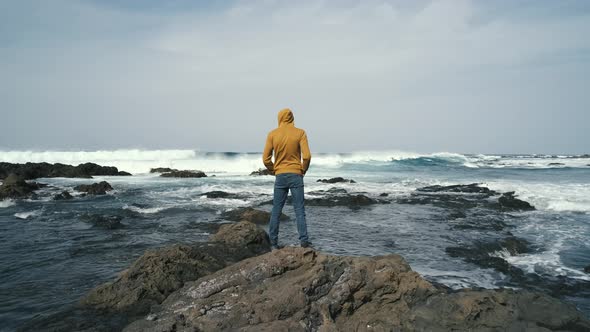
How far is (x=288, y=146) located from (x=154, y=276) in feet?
8.01

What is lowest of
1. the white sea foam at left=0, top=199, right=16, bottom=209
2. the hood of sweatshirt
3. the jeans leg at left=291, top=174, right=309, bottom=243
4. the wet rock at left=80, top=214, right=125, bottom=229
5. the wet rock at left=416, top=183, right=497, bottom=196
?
the wet rock at left=416, top=183, right=497, bottom=196

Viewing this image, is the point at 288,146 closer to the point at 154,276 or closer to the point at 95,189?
the point at 154,276

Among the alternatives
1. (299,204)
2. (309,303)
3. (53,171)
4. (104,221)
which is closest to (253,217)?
(104,221)

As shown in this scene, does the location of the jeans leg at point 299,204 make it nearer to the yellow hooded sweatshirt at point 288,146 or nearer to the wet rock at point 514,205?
the yellow hooded sweatshirt at point 288,146

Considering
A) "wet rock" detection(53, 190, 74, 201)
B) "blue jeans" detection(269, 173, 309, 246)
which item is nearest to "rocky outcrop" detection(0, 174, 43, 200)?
"wet rock" detection(53, 190, 74, 201)

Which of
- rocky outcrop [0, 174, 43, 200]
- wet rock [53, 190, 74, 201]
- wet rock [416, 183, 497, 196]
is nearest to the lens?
rocky outcrop [0, 174, 43, 200]

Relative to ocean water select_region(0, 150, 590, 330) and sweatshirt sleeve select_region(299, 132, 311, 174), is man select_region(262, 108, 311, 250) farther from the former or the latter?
ocean water select_region(0, 150, 590, 330)

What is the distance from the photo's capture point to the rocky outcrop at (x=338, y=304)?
3252 millimetres

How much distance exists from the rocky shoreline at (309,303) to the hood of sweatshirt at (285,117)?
1.96m

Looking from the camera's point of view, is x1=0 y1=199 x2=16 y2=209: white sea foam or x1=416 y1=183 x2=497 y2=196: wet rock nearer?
x1=0 y1=199 x2=16 y2=209: white sea foam

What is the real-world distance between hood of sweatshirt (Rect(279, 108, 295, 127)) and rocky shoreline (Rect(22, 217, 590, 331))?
6.42 ft

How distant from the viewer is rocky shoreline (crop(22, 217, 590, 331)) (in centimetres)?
327

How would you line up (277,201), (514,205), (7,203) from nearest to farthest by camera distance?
(277,201) → (514,205) → (7,203)

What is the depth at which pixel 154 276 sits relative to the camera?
15.2ft
